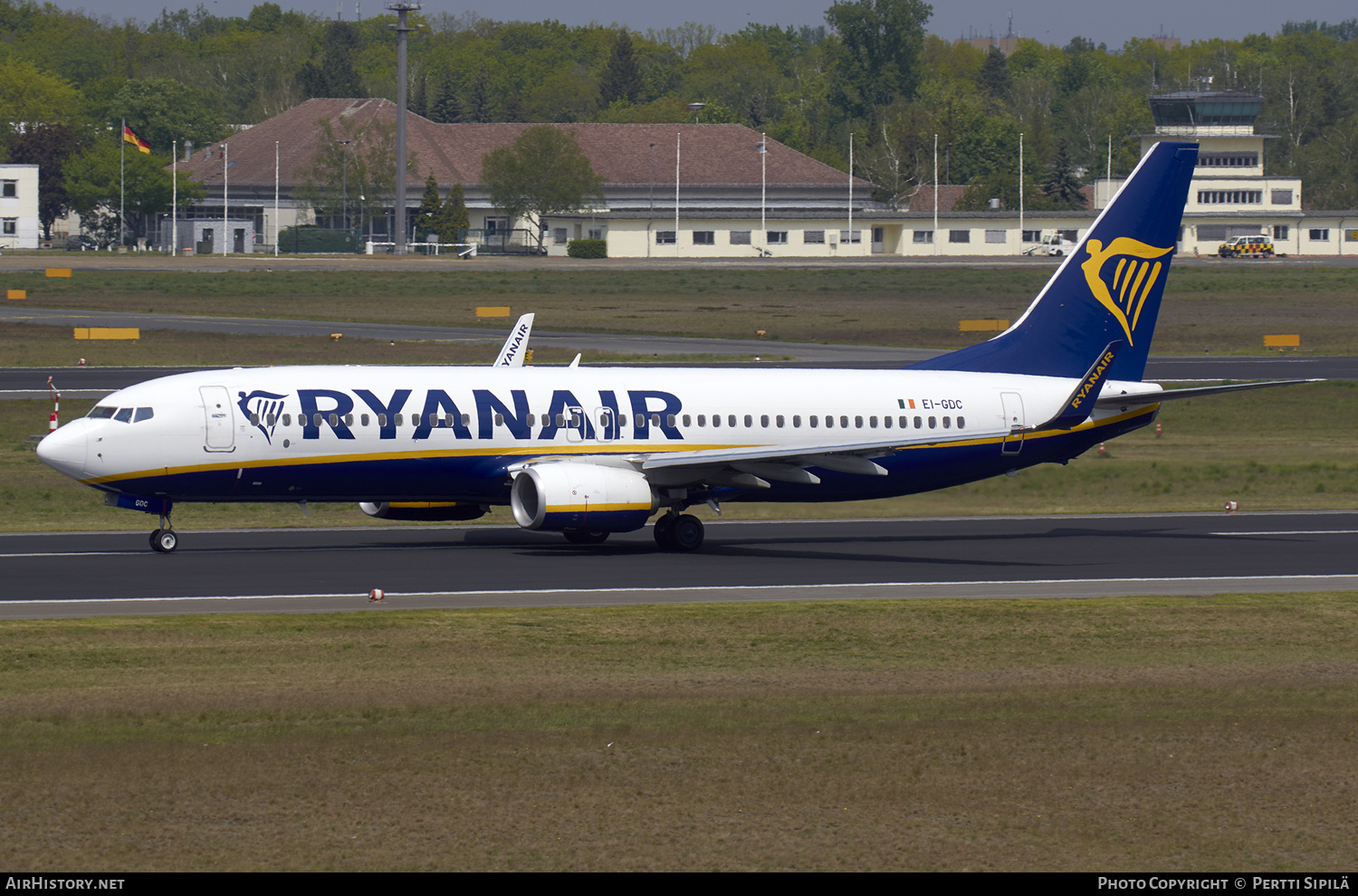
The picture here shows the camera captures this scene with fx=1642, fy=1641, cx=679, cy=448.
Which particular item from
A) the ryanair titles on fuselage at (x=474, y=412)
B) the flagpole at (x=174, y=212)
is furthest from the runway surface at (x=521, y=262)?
the ryanair titles on fuselage at (x=474, y=412)

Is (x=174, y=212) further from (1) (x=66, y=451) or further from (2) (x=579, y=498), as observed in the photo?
(2) (x=579, y=498)

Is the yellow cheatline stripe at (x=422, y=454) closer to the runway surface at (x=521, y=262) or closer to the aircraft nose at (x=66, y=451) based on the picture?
the aircraft nose at (x=66, y=451)

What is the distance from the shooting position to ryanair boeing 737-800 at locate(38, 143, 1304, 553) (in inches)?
1407

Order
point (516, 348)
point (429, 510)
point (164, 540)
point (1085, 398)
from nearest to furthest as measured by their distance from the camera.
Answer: point (164, 540), point (429, 510), point (1085, 398), point (516, 348)

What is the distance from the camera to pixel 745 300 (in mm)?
119375

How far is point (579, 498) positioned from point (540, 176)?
16177cm

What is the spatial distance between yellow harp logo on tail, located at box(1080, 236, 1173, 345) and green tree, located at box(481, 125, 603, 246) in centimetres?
15334

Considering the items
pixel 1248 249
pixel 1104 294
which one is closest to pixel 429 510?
pixel 1104 294

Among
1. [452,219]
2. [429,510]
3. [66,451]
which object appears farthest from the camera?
[452,219]

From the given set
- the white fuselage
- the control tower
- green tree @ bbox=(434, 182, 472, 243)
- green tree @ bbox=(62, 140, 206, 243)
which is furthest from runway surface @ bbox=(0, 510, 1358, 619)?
green tree @ bbox=(62, 140, 206, 243)

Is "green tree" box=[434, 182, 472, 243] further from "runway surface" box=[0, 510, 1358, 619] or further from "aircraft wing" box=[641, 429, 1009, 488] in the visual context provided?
"aircraft wing" box=[641, 429, 1009, 488]

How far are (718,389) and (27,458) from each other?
23783mm
